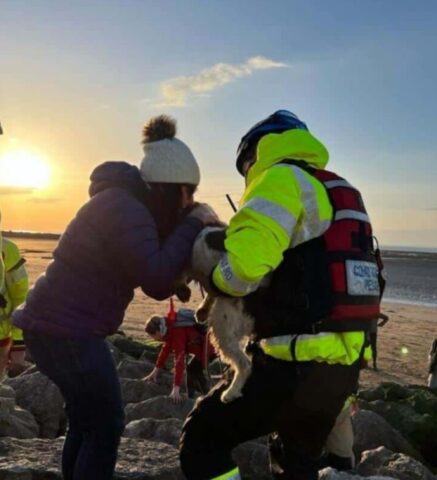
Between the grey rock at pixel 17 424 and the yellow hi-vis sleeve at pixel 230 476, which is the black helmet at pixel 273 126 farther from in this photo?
the grey rock at pixel 17 424

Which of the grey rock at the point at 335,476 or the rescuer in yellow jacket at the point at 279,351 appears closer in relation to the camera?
the rescuer in yellow jacket at the point at 279,351

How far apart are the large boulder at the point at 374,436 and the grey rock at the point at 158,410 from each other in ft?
5.73

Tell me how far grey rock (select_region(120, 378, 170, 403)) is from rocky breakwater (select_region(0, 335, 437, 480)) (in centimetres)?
1

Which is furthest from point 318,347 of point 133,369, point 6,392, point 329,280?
point 133,369

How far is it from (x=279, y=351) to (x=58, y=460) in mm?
2311

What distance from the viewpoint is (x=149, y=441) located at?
5508 mm

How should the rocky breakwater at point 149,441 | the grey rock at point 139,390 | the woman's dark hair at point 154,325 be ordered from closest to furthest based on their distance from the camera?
the rocky breakwater at point 149,441 → the grey rock at point 139,390 → the woman's dark hair at point 154,325

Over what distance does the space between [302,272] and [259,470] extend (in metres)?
2.88

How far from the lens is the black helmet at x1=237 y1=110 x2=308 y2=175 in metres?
3.58

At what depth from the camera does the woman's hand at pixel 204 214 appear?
3.68m

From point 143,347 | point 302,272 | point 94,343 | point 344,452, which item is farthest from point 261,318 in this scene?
point 143,347

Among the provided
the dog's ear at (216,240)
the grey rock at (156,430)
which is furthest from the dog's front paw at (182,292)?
the grey rock at (156,430)

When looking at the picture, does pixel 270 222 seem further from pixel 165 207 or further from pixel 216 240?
pixel 165 207

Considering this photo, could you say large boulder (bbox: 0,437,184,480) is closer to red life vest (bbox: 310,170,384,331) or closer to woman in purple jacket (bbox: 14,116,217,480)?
woman in purple jacket (bbox: 14,116,217,480)
